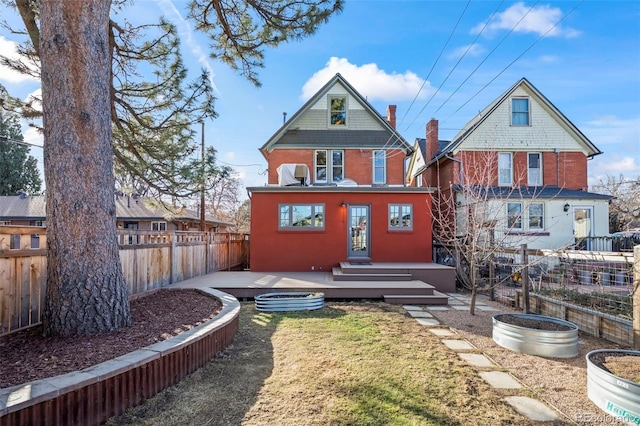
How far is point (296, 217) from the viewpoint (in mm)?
11492

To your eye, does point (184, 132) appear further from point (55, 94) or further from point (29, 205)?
point (29, 205)

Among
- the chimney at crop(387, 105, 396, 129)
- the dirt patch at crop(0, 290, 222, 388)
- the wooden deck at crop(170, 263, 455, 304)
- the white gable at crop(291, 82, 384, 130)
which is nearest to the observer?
the dirt patch at crop(0, 290, 222, 388)

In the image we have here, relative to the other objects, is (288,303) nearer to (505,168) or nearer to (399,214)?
(399,214)

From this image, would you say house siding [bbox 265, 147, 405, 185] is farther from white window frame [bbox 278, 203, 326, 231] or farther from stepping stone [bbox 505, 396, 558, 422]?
stepping stone [bbox 505, 396, 558, 422]

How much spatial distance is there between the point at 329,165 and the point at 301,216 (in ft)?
14.2

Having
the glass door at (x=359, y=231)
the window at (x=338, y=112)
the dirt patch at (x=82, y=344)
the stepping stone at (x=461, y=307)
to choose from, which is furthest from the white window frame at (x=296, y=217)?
the dirt patch at (x=82, y=344)

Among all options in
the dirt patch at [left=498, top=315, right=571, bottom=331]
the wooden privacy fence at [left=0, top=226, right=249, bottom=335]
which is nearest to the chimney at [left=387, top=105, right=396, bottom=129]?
the wooden privacy fence at [left=0, top=226, right=249, bottom=335]

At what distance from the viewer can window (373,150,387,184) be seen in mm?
14922

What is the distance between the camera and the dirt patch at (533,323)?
469 centimetres

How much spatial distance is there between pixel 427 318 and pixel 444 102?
8.56m

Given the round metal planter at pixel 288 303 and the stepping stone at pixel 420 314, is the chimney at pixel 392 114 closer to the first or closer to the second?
the stepping stone at pixel 420 314

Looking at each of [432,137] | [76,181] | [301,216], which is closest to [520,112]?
[432,137]

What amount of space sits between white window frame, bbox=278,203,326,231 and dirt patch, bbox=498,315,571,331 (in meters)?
6.97

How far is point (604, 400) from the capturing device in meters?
2.89
